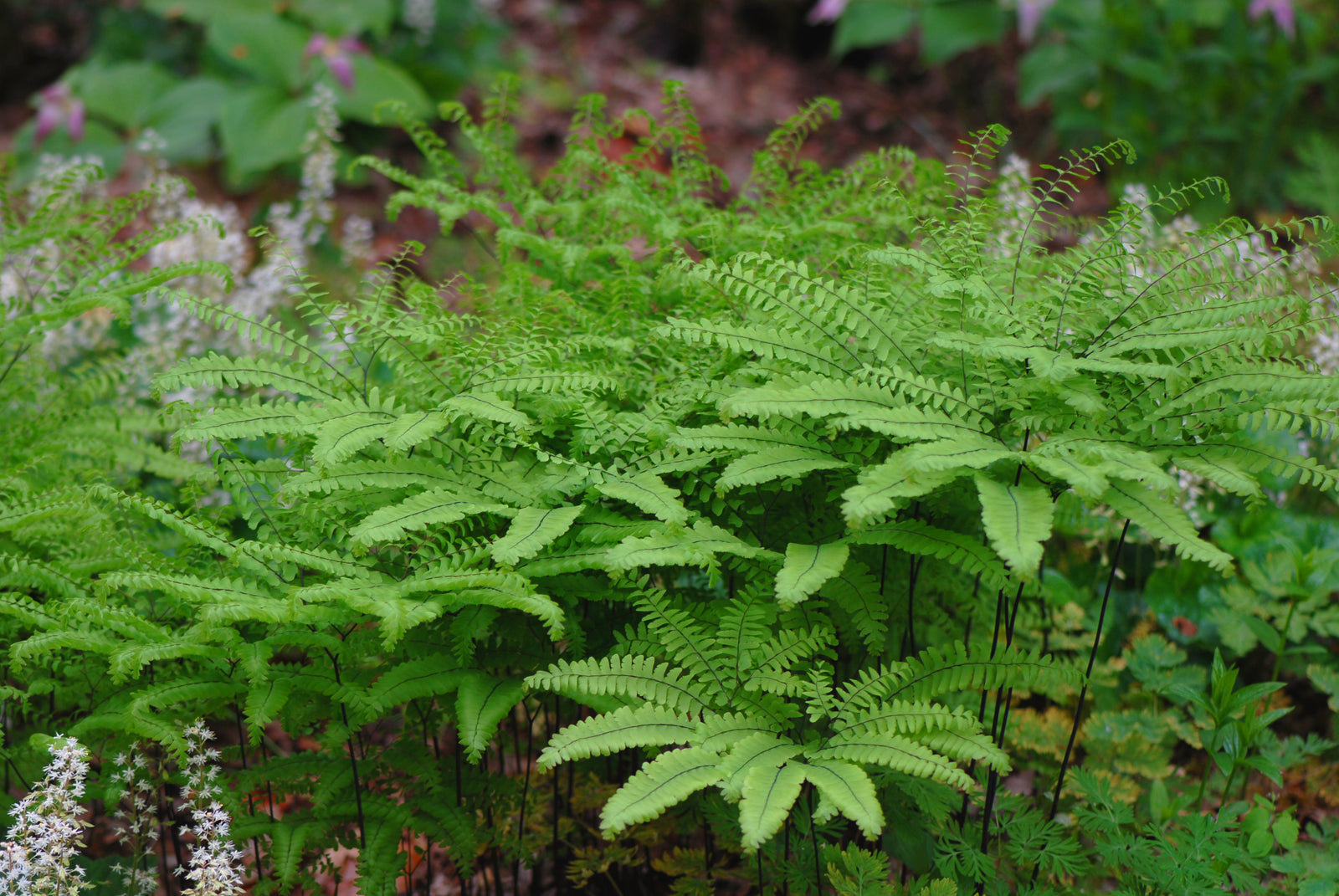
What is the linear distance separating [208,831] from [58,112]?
4.87 meters

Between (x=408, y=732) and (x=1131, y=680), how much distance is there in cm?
215

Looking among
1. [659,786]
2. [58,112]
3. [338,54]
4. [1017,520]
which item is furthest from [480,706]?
[58,112]

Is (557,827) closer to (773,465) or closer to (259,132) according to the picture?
(773,465)

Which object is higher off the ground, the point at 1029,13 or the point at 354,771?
the point at 1029,13

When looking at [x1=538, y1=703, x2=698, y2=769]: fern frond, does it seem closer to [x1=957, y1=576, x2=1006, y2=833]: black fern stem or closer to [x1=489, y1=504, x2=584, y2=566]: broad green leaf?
[x1=489, y1=504, x2=584, y2=566]: broad green leaf

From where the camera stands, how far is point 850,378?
1.97 metres

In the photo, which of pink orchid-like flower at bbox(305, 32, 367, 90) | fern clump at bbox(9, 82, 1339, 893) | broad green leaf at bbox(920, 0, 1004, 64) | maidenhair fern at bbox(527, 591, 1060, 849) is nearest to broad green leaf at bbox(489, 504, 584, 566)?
fern clump at bbox(9, 82, 1339, 893)

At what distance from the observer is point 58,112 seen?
5473mm

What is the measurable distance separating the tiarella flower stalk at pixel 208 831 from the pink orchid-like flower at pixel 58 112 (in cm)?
452

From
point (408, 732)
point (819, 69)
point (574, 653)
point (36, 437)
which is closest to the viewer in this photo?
point (574, 653)

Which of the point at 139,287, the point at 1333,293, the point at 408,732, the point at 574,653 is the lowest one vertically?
Answer: the point at 408,732

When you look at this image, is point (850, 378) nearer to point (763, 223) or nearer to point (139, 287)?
point (763, 223)

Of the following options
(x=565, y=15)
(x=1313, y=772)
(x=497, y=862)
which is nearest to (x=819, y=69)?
(x=565, y=15)

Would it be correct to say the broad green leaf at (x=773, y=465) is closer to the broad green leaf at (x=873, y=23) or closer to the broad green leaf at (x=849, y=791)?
the broad green leaf at (x=849, y=791)
